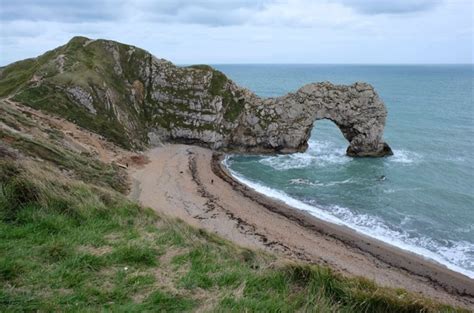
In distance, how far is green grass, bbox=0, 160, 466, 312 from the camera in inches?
283

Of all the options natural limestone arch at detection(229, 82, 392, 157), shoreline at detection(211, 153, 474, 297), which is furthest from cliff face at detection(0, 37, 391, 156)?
shoreline at detection(211, 153, 474, 297)

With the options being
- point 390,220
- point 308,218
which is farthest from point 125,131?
point 390,220

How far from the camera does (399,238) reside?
31344 millimetres

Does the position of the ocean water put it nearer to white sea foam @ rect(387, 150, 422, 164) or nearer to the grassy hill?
white sea foam @ rect(387, 150, 422, 164)

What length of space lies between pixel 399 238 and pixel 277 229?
9.99 metres

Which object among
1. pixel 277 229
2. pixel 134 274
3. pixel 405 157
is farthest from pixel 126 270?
pixel 405 157

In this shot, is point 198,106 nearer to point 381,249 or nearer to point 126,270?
point 381,249

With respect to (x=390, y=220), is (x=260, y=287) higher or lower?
higher

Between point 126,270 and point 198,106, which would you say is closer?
point 126,270

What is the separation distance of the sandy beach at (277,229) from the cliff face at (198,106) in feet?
37.9

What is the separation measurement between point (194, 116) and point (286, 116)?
14.0 metres

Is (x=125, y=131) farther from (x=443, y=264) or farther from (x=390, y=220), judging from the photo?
(x=443, y=264)

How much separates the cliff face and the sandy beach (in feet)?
37.9

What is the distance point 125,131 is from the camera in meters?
53.0
